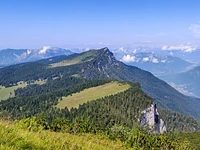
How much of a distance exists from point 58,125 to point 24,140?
104 metres

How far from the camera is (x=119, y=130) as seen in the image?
392 feet

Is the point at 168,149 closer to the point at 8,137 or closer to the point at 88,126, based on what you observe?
the point at 88,126

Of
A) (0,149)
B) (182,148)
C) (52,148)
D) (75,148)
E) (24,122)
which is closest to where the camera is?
(0,149)

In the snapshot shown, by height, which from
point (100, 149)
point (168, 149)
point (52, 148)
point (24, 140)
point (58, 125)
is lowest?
point (168, 149)

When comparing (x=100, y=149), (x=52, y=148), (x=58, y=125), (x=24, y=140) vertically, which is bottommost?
(x=58, y=125)

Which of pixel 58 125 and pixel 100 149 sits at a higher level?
pixel 100 149

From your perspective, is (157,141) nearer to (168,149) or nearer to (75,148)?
(168,149)

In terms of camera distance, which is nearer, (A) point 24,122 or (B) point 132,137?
(A) point 24,122

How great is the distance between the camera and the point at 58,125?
362ft

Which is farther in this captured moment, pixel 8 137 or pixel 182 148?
pixel 182 148

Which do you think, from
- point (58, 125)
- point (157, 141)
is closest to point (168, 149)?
point (157, 141)

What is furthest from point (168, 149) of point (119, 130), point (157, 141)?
point (119, 130)

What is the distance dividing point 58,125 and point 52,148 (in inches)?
4073

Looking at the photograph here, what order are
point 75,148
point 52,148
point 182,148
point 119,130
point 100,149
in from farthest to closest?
1. point 119,130
2. point 182,148
3. point 100,149
4. point 75,148
5. point 52,148
